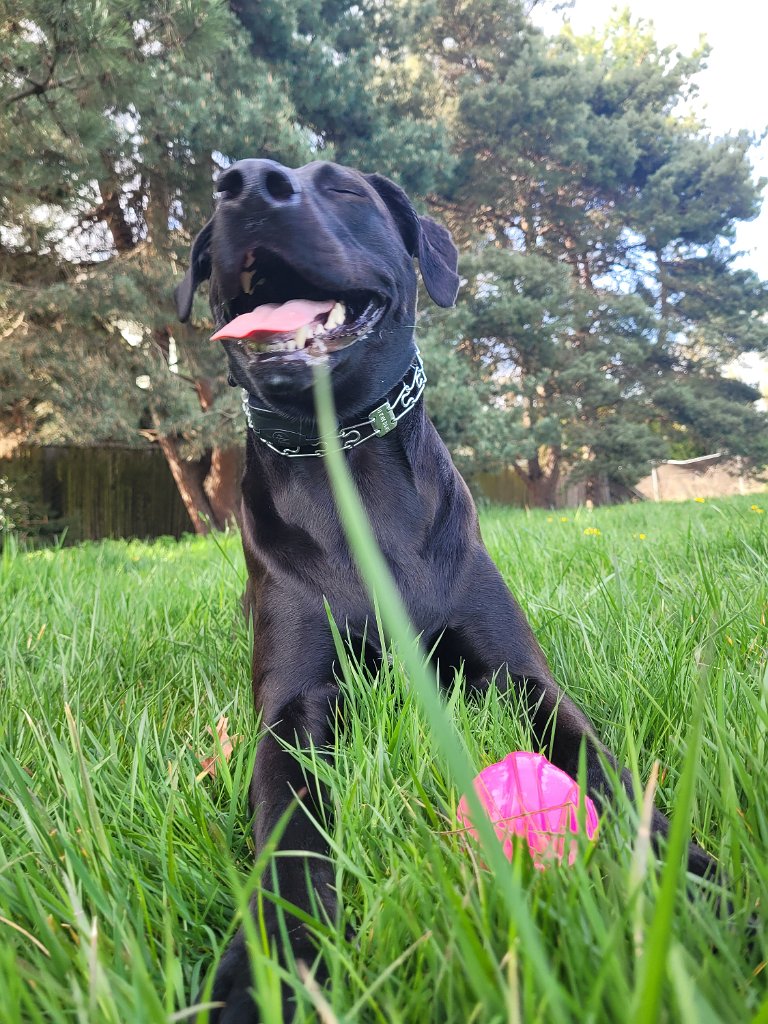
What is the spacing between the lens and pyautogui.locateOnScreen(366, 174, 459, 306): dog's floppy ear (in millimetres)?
2270

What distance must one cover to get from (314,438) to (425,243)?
0.97 m

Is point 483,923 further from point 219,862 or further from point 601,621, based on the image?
point 601,621

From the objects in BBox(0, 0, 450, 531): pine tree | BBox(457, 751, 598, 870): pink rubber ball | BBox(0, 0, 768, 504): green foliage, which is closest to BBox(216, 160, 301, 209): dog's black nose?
BBox(457, 751, 598, 870): pink rubber ball

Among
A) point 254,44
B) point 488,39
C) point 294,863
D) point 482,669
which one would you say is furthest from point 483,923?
point 488,39

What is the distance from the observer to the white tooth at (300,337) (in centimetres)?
170

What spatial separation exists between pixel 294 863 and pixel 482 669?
80 cm

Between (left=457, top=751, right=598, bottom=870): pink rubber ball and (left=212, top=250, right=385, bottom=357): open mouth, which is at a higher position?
(left=212, top=250, right=385, bottom=357): open mouth

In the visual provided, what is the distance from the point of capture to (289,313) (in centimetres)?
177

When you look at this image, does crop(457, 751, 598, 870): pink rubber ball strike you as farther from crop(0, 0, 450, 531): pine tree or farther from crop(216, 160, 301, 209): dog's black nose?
crop(0, 0, 450, 531): pine tree

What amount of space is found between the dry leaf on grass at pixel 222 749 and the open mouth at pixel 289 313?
34.5 inches

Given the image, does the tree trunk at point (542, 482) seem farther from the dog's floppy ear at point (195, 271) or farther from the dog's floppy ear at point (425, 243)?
the dog's floppy ear at point (195, 271)

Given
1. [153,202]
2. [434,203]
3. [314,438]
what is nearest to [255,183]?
[314,438]

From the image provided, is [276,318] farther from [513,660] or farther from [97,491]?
[97,491]

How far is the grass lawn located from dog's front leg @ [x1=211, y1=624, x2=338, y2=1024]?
4cm
